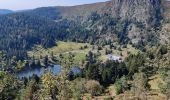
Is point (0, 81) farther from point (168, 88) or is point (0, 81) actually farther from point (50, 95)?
point (168, 88)

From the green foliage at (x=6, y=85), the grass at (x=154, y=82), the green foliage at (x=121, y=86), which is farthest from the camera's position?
the green foliage at (x=121, y=86)

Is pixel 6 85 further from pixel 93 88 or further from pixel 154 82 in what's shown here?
pixel 154 82

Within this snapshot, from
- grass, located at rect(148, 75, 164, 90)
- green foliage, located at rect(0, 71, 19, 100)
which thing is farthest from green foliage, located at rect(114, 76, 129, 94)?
green foliage, located at rect(0, 71, 19, 100)

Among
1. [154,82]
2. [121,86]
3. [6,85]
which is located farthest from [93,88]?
[6,85]

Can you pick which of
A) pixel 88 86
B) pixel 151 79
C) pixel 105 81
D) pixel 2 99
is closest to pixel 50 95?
pixel 2 99

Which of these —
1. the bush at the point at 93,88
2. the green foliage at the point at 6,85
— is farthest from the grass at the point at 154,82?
the green foliage at the point at 6,85

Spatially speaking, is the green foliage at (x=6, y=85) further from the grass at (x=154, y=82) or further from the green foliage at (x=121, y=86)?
the green foliage at (x=121, y=86)

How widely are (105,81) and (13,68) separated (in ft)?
398

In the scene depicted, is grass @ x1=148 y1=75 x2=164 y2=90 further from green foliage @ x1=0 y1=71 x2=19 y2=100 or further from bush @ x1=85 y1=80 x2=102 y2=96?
green foliage @ x1=0 y1=71 x2=19 y2=100

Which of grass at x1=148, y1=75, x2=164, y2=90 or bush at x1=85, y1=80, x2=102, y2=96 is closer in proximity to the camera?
grass at x1=148, y1=75, x2=164, y2=90

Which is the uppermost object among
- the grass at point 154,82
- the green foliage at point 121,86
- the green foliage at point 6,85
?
the green foliage at point 6,85

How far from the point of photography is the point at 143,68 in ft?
446

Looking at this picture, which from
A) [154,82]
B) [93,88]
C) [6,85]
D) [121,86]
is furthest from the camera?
[154,82]

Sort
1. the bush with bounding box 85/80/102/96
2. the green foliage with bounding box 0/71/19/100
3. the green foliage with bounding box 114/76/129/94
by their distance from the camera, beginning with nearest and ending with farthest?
the green foliage with bounding box 0/71/19/100 < the bush with bounding box 85/80/102/96 < the green foliage with bounding box 114/76/129/94
